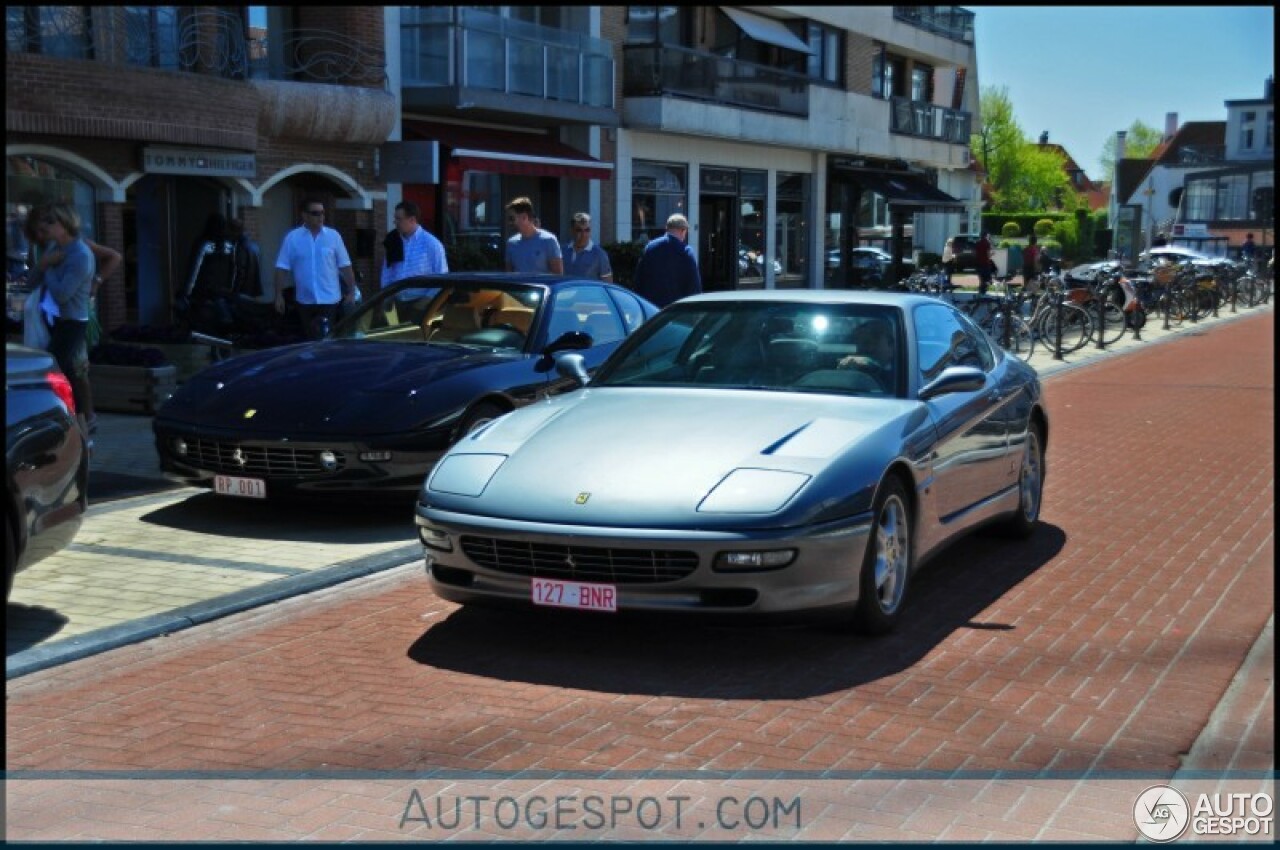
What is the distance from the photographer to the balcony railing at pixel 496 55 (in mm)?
25203

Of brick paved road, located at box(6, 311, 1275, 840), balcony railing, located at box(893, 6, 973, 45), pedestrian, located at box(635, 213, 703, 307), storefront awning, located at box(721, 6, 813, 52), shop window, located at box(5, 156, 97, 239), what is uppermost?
balcony railing, located at box(893, 6, 973, 45)

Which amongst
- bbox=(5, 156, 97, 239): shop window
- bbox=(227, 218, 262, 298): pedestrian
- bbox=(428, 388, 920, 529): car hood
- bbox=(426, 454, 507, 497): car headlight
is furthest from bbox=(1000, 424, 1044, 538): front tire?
bbox=(5, 156, 97, 239): shop window

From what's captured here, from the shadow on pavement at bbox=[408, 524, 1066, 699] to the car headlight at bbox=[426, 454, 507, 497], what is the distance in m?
0.52

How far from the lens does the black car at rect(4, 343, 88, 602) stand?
5.96 metres

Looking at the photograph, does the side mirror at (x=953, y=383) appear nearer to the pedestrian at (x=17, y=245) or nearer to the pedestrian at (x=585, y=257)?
the pedestrian at (x=585, y=257)

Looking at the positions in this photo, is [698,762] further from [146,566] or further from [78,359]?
[78,359]

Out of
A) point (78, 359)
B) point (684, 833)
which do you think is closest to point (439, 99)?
point (78, 359)

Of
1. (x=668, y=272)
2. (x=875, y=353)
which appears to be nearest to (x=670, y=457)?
(x=875, y=353)

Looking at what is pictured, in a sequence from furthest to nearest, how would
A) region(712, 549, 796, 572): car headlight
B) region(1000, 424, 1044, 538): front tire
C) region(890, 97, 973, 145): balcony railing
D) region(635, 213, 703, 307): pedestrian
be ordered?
region(890, 97, 973, 145): balcony railing → region(635, 213, 703, 307): pedestrian → region(1000, 424, 1044, 538): front tire → region(712, 549, 796, 572): car headlight

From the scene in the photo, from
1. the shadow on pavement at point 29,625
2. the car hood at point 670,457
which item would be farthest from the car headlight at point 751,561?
the shadow on pavement at point 29,625

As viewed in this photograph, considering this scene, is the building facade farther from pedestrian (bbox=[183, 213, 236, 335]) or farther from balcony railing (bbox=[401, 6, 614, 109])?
pedestrian (bbox=[183, 213, 236, 335])

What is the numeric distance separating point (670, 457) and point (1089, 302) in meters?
20.6

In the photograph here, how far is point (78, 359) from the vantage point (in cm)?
1083

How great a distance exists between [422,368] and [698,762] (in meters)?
4.86
